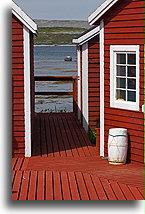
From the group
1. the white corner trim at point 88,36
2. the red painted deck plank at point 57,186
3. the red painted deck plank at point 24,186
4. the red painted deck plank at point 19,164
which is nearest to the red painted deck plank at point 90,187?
the red painted deck plank at point 57,186

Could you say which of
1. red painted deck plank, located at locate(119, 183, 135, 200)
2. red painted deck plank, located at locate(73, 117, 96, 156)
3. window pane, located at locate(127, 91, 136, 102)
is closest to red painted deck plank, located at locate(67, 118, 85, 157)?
red painted deck plank, located at locate(73, 117, 96, 156)

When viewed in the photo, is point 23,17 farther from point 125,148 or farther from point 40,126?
point 40,126

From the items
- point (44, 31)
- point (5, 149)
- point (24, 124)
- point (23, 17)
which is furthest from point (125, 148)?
point (44, 31)

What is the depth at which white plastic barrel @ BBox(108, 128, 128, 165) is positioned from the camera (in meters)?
8.15

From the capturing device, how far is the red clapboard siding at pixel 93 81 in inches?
426

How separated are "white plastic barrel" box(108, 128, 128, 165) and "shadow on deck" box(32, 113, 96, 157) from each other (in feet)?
2.98

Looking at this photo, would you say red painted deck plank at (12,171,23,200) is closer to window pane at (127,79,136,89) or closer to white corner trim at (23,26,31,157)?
Result: white corner trim at (23,26,31,157)

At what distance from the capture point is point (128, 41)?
8.15 meters

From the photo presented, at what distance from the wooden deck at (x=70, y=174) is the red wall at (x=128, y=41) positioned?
17.4 inches

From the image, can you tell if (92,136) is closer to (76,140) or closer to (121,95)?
(76,140)

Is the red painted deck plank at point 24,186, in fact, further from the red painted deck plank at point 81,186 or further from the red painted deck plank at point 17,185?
the red painted deck plank at point 81,186

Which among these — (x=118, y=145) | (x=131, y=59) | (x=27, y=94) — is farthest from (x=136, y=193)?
(x=27, y=94)

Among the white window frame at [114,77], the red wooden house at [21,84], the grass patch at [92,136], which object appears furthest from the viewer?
the grass patch at [92,136]

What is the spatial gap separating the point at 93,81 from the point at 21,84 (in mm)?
2479
